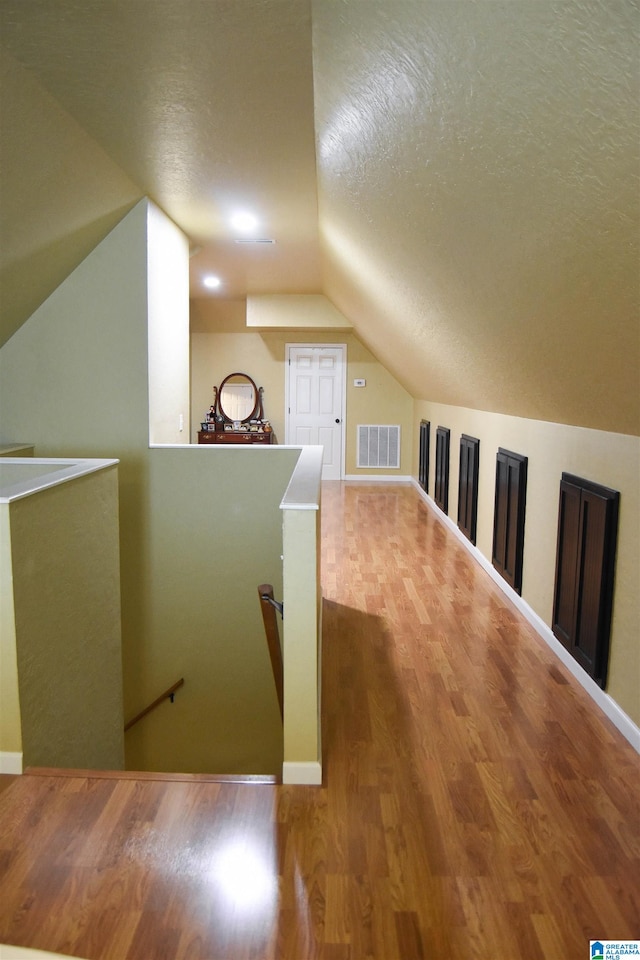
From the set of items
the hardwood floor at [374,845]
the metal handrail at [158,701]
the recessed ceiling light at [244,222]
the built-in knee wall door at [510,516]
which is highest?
the recessed ceiling light at [244,222]

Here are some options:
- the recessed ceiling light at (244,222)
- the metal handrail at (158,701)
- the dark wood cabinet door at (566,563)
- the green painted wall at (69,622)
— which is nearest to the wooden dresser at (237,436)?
the recessed ceiling light at (244,222)

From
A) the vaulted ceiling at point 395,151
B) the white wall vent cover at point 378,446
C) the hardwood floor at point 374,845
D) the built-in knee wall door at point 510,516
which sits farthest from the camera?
the white wall vent cover at point 378,446

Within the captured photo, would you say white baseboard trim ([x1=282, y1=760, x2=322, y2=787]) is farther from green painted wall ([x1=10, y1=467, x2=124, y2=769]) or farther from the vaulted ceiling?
the vaulted ceiling

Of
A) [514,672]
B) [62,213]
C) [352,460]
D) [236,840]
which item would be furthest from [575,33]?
[352,460]

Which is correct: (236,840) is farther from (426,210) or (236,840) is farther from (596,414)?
(426,210)

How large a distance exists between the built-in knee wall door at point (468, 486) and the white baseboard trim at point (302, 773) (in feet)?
11.3

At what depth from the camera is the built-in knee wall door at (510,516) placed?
4.19 meters

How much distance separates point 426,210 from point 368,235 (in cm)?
123

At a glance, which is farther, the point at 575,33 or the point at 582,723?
the point at 582,723

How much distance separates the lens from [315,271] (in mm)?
6781

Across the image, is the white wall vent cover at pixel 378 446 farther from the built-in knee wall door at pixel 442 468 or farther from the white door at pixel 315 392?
the built-in knee wall door at pixel 442 468

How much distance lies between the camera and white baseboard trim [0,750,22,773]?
2424 millimetres

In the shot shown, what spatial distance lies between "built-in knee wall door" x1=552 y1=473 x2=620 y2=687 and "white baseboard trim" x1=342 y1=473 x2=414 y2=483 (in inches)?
229

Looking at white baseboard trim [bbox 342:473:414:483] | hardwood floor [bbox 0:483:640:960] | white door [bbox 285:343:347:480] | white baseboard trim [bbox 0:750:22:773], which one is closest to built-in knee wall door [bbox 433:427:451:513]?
white baseboard trim [bbox 342:473:414:483]
